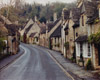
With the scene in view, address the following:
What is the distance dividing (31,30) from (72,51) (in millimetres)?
60507

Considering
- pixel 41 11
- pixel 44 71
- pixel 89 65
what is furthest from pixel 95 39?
pixel 41 11

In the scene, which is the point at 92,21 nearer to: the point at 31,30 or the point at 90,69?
the point at 90,69

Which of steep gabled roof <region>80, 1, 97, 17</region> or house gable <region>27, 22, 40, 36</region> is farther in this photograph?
house gable <region>27, 22, 40, 36</region>

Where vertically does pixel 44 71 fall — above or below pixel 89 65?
below

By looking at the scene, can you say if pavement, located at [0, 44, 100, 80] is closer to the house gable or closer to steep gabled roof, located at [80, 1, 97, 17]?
steep gabled roof, located at [80, 1, 97, 17]

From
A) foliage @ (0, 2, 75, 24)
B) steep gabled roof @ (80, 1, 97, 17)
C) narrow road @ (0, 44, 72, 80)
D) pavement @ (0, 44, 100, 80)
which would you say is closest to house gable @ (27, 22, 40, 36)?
foliage @ (0, 2, 75, 24)

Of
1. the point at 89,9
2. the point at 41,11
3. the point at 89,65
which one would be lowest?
the point at 89,65

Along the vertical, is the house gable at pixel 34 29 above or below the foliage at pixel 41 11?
below

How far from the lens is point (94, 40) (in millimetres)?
16844

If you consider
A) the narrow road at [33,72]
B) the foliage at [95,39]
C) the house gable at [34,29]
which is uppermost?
the house gable at [34,29]

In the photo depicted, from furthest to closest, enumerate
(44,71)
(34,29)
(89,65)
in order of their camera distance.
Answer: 1. (34,29)
2. (89,65)
3. (44,71)

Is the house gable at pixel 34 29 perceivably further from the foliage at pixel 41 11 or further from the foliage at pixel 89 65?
the foliage at pixel 89 65

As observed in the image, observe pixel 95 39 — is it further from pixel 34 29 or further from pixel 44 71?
pixel 34 29

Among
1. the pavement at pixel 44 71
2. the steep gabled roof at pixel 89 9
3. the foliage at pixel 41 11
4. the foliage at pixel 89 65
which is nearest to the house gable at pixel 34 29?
the foliage at pixel 41 11
